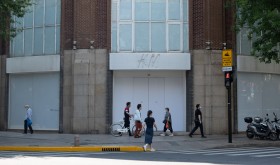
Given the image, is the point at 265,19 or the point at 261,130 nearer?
the point at 265,19

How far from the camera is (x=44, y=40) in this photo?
94.8ft

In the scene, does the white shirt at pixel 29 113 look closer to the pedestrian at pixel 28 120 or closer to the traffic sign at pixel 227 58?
the pedestrian at pixel 28 120

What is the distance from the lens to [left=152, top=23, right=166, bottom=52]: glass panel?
89.5 feet

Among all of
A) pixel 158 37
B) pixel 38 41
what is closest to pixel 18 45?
pixel 38 41

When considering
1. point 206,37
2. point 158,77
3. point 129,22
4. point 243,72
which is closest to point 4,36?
point 129,22

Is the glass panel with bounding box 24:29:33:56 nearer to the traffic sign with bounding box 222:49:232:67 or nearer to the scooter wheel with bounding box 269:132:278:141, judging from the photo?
the traffic sign with bounding box 222:49:232:67

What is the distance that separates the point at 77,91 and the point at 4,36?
251 inches

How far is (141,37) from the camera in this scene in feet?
89.5

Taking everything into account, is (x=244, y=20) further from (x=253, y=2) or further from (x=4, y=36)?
(x=4, y=36)

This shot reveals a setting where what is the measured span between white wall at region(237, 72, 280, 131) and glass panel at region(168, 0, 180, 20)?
5.36 meters

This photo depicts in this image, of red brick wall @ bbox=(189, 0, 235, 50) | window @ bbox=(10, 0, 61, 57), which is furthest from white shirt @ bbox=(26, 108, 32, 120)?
red brick wall @ bbox=(189, 0, 235, 50)

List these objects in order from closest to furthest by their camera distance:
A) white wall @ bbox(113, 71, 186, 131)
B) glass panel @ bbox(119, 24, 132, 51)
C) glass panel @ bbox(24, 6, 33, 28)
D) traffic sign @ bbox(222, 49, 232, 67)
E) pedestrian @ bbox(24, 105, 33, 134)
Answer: traffic sign @ bbox(222, 49, 232, 67) → glass panel @ bbox(119, 24, 132, 51) → white wall @ bbox(113, 71, 186, 131) → pedestrian @ bbox(24, 105, 33, 134) → glass panel @ bbox(24, 6, 33, 28)

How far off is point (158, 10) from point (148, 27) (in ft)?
3.89

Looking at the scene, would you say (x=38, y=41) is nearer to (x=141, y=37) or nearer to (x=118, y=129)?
(x=141, y=37)
